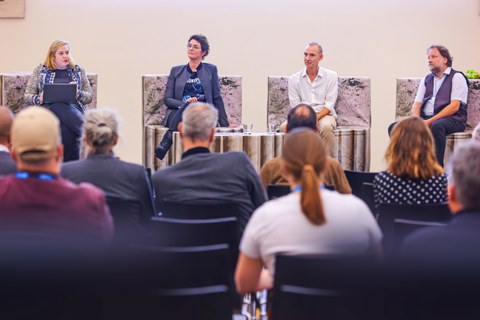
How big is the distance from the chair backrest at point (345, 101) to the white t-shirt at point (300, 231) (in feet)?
17.3

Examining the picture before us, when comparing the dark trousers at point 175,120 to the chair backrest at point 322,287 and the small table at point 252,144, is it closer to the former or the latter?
the small table at point 252,144

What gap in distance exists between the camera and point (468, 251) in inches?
92.0

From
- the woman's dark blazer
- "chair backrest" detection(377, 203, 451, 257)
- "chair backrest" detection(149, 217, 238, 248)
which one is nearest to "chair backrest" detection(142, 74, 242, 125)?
the woman's dark blazer

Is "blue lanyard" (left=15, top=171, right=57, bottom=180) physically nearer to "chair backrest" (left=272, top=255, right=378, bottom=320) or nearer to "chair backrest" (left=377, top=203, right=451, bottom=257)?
"chair backrest" (left=272, top=255, right=378, bottom=320)

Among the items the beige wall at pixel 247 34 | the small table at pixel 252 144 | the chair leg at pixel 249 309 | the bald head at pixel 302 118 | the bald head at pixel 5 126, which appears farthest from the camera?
the beige wall at pixel 247 34

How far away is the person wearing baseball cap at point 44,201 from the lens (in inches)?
104

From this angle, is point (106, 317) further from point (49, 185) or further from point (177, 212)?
point (177, 212)

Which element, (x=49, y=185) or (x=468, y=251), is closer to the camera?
(x=468, y=251)

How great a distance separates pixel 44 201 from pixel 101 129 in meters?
1.05

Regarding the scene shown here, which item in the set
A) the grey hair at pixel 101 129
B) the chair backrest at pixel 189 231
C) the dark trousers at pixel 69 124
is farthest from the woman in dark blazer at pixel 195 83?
the chair backrest at pixel 189 231

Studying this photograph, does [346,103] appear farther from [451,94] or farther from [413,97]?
[451,94]

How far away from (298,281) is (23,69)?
7544mm

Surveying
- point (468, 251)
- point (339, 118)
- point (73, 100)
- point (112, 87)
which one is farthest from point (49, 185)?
point (112, 87)

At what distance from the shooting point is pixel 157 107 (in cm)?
790
